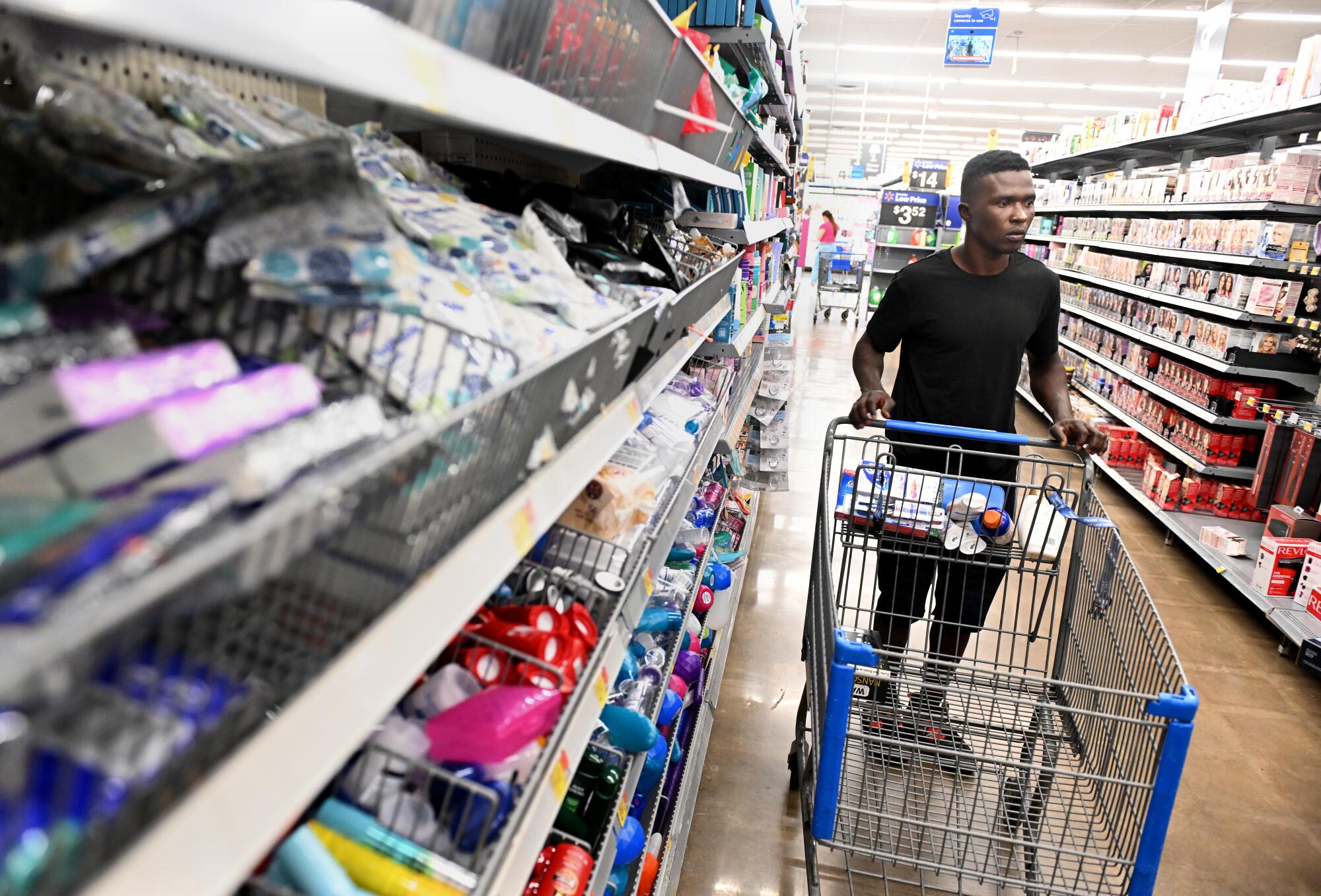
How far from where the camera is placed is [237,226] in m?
0.65

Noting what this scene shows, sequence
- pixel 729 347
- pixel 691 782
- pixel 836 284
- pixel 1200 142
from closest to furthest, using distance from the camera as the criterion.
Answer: pixel 691 782 < pixel 729 347 < pixel 1200 142 < pixel 836 284

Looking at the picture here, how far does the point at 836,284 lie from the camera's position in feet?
49.0

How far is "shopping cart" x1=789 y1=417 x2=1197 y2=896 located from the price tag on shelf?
1.89 feet

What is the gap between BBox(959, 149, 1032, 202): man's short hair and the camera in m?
2.35

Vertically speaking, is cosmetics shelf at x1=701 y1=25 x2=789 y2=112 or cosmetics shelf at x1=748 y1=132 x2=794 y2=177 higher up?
cosmetics shelf at x1=701 y1=25 x2=789 y2=112

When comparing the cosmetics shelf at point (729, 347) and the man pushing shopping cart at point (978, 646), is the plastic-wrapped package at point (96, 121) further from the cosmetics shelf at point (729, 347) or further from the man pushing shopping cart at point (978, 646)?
the cosmetics shelf at point (729, 347)

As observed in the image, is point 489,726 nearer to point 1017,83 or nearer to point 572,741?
point 572,741

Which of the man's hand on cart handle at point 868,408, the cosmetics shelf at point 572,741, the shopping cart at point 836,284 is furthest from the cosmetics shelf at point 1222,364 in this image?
the shopping cart at point 836,284

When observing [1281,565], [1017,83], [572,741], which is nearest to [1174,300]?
[1281,565]

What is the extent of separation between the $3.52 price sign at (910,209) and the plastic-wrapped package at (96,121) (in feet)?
38.0

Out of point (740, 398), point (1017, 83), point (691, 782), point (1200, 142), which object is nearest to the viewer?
point (691, 782)

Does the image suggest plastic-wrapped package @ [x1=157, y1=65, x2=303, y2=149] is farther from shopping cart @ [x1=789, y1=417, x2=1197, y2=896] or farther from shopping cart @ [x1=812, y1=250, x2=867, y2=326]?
shopping cart @ [x1=812, y1=250, x2=867, y2=326]

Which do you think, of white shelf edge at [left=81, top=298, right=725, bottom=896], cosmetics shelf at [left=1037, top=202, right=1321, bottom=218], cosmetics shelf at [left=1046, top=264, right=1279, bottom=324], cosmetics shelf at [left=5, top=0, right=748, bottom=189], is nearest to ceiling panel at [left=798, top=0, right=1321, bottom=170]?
cosmetics shelf at [left=1037, top=202, right=1321, bottom=218]

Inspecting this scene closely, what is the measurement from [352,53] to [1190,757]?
318cm
